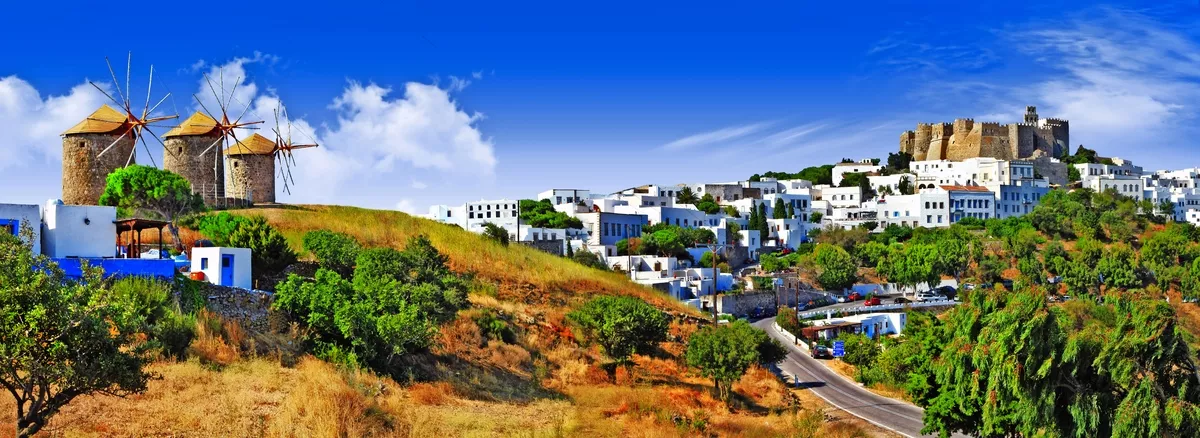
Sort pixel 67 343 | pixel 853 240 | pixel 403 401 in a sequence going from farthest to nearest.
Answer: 1. pixel 853 240
2. pixel 403 401
3. pixel 67 343

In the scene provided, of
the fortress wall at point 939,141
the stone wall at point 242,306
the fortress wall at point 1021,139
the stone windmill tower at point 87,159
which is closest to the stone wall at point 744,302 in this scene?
the stone windmill tower at point 87,159

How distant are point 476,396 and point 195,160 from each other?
3080 cm

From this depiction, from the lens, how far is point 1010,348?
66.8 feet

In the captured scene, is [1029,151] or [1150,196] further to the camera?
[1029,151]

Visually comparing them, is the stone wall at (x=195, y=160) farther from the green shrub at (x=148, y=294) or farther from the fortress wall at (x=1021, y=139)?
the fortress wall at (x=1021, y=139)

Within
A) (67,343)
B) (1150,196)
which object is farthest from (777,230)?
(67,343)

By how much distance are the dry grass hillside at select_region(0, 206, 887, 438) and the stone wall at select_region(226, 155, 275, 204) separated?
461 inches

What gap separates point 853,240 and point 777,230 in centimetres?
606

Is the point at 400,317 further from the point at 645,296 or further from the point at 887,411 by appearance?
the point at 645,296

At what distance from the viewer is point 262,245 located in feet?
111

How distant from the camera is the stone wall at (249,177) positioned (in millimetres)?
51969

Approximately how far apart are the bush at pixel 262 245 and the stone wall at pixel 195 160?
14737mm

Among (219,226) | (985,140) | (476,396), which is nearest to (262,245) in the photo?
(219,226)

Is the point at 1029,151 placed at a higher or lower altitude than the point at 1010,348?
higher
